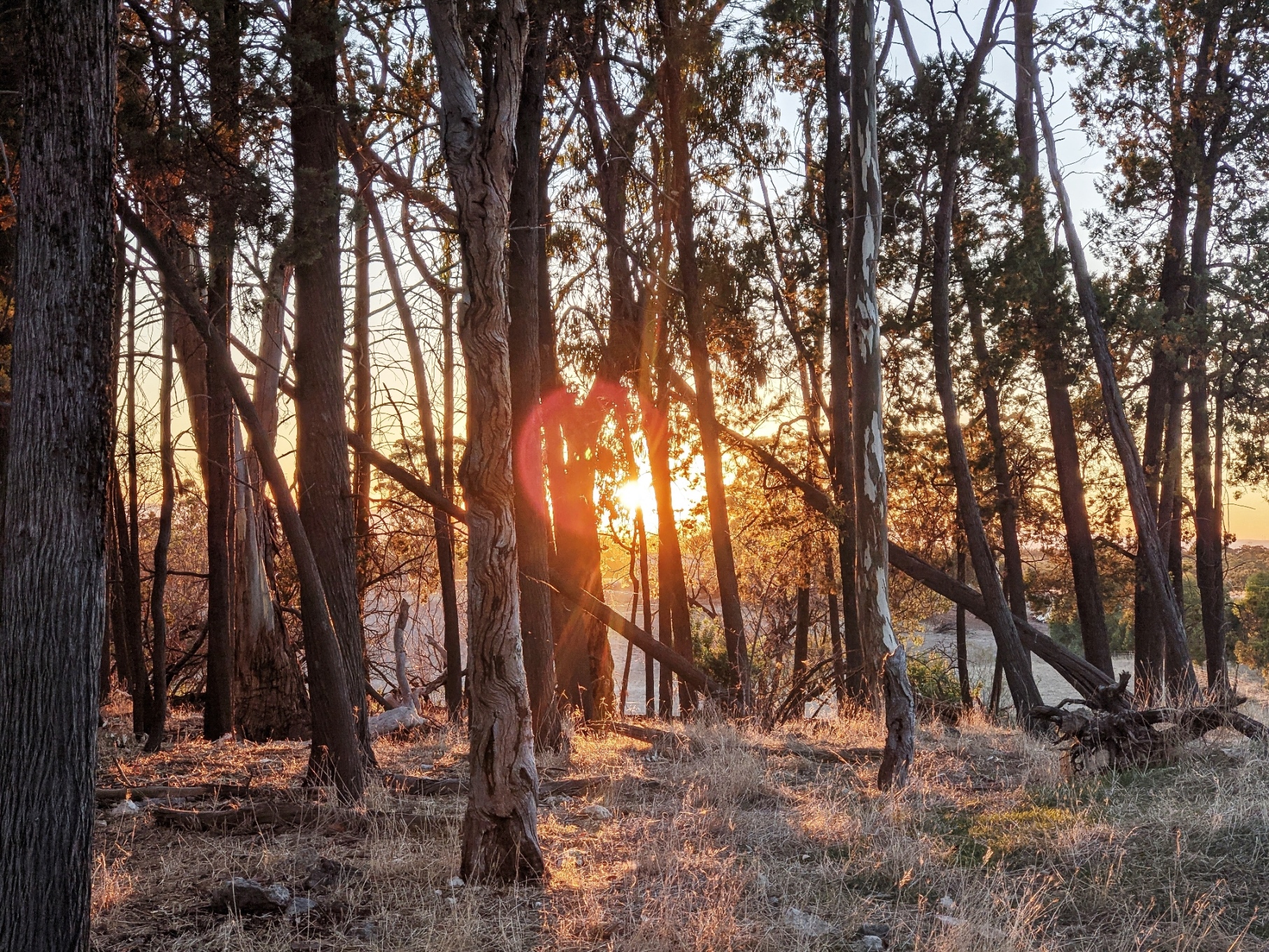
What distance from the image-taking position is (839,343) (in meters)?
14.2

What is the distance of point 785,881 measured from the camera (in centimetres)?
511

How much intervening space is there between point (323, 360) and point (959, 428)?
875 centimetres

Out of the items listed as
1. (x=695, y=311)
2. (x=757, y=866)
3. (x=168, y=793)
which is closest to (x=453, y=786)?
(x=168, y=793)

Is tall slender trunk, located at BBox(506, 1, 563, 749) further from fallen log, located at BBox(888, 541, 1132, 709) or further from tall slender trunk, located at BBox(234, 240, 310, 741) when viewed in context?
fallen log, located at BBox(888, 541, 1132, 709)

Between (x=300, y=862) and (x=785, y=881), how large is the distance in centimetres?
280

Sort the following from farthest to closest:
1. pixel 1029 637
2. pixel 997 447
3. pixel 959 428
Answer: pixel 997 447 → pixel 1029 637 → pixel 959 428

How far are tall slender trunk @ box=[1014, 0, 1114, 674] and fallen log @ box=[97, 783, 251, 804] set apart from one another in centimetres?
1343

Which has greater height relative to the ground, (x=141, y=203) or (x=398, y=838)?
(x=141, y=203)

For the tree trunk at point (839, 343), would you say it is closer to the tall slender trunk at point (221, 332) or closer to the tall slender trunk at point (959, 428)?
the tall slender trunk at point (959, 428)

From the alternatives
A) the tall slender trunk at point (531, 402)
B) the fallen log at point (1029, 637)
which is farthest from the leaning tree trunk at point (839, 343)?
the tall slender trunk at point (531, 402)

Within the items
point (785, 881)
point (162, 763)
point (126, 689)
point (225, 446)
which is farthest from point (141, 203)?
point (126, 689)

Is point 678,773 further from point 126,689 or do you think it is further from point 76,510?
point 126,689

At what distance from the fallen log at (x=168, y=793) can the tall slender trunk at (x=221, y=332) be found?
10.0ft

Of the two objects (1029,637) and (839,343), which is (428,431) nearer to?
(839,343)
